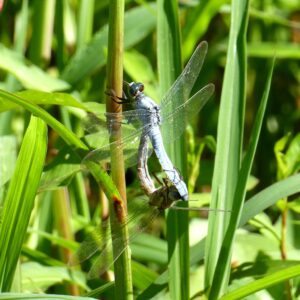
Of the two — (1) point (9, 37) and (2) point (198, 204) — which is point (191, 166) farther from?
(1) point (9, 37)

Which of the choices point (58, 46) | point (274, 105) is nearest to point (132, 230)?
point (58, 46)

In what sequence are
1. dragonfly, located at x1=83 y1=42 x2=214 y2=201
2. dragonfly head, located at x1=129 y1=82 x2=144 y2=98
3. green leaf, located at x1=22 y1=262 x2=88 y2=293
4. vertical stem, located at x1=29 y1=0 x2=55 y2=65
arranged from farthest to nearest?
1. vertical stem, located at x1=29 y1=0 x2=55 y2=65
2. green leaf, located at x1=22 y1=262 x2=88 y2=293
3. dragonfly head, located at x1=129 y1=82 x2=144 y2=98
4. dragonfly, located at x1=83 y1=42 x2=214 y2=201

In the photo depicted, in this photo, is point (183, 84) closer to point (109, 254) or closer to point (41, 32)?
point (109, 254)

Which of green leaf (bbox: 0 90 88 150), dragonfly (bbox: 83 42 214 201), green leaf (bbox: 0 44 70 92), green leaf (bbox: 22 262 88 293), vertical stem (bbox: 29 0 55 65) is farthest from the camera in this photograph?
vertical stem (bbox: 29 0 55 65)

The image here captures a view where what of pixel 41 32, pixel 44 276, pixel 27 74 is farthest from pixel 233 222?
pixel 41 32

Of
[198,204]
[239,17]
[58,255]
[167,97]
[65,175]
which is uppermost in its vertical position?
[239,17]

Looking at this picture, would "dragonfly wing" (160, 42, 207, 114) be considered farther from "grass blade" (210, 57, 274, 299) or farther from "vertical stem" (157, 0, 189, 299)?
"grass blade" (210, 57, 274, 299)

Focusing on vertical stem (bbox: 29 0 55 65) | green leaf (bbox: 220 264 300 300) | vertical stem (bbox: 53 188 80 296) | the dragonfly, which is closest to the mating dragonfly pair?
the dragonfly

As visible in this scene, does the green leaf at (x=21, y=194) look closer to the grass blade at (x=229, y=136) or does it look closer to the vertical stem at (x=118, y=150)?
the vertical stem at (x=118, y=150)
